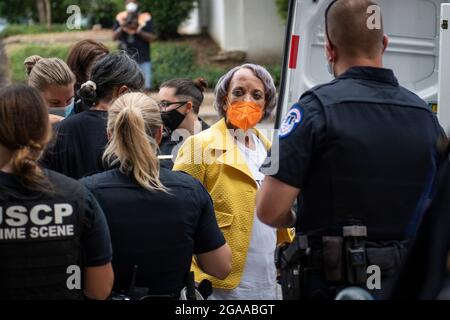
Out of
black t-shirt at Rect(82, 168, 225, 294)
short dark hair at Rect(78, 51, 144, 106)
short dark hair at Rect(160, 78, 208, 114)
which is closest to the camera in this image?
black t-shirt at Rect(82, 168, 225, 294)

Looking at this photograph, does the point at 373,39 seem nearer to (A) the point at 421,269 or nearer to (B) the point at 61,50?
(A) the point at 421,269

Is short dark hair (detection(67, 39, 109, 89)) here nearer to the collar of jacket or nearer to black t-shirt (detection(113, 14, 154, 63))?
the collar of jacket

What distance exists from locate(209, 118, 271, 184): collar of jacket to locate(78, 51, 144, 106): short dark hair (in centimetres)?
52

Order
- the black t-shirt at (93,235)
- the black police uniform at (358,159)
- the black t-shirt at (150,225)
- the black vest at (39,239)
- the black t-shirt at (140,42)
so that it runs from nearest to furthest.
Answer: the black vest at (39,239), the black t-shirt at (93,235), the black police uniform at (358,159), the black t-shirt at (150,225), the black t-shirt at (140,42)

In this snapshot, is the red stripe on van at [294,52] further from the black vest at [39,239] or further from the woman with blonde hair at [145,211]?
the black vest at [39,239]

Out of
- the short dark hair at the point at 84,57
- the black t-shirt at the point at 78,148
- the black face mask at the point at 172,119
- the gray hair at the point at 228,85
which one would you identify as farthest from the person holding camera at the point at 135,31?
the black t-shirt at the point at 78,148

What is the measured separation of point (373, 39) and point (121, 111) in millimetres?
1009

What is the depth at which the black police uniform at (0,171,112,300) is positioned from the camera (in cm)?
273

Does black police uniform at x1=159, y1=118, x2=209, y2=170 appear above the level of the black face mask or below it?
below

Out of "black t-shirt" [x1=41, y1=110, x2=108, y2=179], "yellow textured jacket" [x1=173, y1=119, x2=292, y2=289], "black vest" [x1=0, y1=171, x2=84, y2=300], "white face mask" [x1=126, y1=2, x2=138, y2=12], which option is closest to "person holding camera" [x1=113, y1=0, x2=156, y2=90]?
"white face mask" [x1=126, y1=2, x2=138, y2=12]

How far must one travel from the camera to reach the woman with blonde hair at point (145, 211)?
322 cm

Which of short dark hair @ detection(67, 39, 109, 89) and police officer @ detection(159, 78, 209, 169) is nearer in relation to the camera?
police officer @ detection(159, 78, 209, 169)

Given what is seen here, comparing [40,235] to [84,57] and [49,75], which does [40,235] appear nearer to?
[49,75]

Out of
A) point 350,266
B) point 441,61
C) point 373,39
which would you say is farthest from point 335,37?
point 441,61
